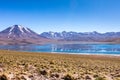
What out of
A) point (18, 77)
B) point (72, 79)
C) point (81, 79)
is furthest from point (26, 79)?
point (81, 79)

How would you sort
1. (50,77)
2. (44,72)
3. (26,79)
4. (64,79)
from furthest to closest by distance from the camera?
(44,72)
(50,77)
(64,79)
(26,79)

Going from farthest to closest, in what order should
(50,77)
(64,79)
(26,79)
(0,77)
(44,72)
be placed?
(44,72)
(50,77)
(64,79)
(26,79)
(0,77)

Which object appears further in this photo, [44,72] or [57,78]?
[44,72]

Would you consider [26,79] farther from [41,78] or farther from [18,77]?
[41,78]

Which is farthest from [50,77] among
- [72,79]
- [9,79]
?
[9,79]

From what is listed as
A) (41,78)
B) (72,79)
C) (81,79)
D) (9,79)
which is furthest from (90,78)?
(9,79)

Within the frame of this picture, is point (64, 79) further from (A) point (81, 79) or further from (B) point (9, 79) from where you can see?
(B) point (9, 79)

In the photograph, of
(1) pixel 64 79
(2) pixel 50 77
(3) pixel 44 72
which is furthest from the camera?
(3) pixel 44 72

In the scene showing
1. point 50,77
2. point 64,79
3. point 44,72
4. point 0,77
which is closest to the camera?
point 0,77

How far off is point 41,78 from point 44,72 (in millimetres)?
1694

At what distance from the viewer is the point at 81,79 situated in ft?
46.1

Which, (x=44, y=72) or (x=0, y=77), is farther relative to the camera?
(x=44, y=72)

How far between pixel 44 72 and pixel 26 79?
3278mm

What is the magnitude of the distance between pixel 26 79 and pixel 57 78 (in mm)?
2307
